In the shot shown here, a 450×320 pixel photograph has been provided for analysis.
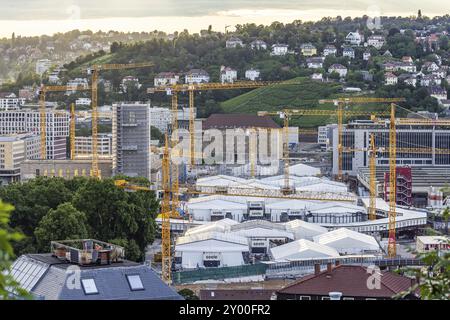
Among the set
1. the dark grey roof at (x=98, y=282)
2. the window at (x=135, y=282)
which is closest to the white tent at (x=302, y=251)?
the dark grey roof at (x=98, y=282)

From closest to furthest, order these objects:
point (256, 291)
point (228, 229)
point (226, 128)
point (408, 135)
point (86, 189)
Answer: point (256, 291), point (86, 189), point (228, 229), point (408, 135), point (226, 128)

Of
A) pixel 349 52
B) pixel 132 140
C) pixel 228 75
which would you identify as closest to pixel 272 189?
pixel 132 140

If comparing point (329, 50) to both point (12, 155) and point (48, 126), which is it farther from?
point (12, 155)

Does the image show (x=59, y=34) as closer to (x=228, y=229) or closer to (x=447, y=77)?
(x=447, y=77)

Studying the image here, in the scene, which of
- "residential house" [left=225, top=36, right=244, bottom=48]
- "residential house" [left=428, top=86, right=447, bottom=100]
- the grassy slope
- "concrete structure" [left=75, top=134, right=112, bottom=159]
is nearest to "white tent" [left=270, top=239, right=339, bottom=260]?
"concrete structure" [left=75, top=134, right=112, bottom=159]

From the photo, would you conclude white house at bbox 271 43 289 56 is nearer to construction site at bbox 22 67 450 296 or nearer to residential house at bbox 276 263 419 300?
construction site at bbox 22 67 450 296

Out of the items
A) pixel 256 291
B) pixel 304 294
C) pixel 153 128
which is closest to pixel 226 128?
pixel 153 128
